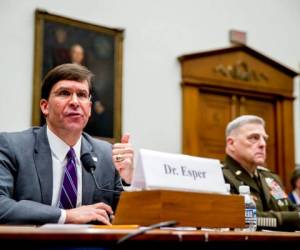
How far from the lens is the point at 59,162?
2.72 metres

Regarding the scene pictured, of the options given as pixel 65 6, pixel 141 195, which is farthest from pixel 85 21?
pixel 141 195

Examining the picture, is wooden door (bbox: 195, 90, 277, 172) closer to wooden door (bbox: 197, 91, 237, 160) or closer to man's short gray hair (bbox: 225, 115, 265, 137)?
wooden door (bbox: 197, 91, 237, 160)

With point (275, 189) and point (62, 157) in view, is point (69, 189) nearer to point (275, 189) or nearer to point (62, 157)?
point (62, 157)

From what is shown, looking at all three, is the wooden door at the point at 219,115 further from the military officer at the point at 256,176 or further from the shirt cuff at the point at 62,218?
the shirt cuff at the point at 62,218

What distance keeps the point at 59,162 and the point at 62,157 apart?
35 millimetres

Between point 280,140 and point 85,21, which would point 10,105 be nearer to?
point 85,21

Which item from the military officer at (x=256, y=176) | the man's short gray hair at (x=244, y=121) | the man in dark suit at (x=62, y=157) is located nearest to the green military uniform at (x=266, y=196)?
the military officer at (x=256, y=176)

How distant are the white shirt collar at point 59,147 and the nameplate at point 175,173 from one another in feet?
2.99

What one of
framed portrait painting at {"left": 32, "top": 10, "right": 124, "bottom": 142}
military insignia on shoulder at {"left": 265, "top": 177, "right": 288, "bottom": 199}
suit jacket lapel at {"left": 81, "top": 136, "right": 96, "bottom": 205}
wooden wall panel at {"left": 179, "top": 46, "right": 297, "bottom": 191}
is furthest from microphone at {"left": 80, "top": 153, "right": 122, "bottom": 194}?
wooden wall panel at {"left": 179, "top": 46, "right": 297, "bottom": 191}

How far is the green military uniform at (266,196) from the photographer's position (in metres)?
3.55

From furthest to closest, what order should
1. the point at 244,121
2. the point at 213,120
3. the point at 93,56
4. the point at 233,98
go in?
the point at 233,98 < the point at 213,120 < the point at 93,56 < the point at 244,121

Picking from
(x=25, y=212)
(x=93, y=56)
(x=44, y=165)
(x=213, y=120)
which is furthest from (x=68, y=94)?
(x=213, y=120)

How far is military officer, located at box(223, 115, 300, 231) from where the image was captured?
3.59m

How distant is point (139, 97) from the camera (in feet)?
21.7
